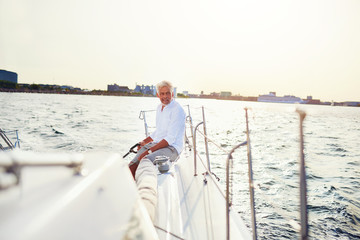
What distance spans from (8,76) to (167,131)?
120 metres

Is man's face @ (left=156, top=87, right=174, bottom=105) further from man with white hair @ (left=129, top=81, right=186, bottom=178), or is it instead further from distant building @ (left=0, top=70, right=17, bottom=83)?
distant building @ (left=0, top=70, right=17, bottom=83)

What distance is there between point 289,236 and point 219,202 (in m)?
1.63

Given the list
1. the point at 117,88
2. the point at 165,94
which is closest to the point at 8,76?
the point at 117,88

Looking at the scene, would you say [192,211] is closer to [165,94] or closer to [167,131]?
[167,131]

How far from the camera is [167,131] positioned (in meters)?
2.93

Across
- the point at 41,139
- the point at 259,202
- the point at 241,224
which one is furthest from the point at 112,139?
the point at 241,224

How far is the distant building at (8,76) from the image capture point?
94.6 m

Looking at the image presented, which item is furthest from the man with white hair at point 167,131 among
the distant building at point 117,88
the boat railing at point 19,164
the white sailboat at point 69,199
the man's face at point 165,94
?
the distant building at point 117,88

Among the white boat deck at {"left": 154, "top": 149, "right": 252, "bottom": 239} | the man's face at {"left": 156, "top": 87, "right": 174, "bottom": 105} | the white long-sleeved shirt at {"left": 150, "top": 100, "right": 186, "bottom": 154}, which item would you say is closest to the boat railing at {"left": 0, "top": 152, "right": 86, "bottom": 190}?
the white boat deck at {"left": 154, "top": 149, "right": 252, "bottom": 239}

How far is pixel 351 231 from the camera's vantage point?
308cm

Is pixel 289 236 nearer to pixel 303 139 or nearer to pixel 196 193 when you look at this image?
pixel 196 193

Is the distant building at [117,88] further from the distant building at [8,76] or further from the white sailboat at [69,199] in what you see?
the white sailboat at [69,199]

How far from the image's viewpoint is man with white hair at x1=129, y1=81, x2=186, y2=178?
2602 mm

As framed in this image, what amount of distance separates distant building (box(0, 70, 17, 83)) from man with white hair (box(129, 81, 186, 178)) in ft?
379
